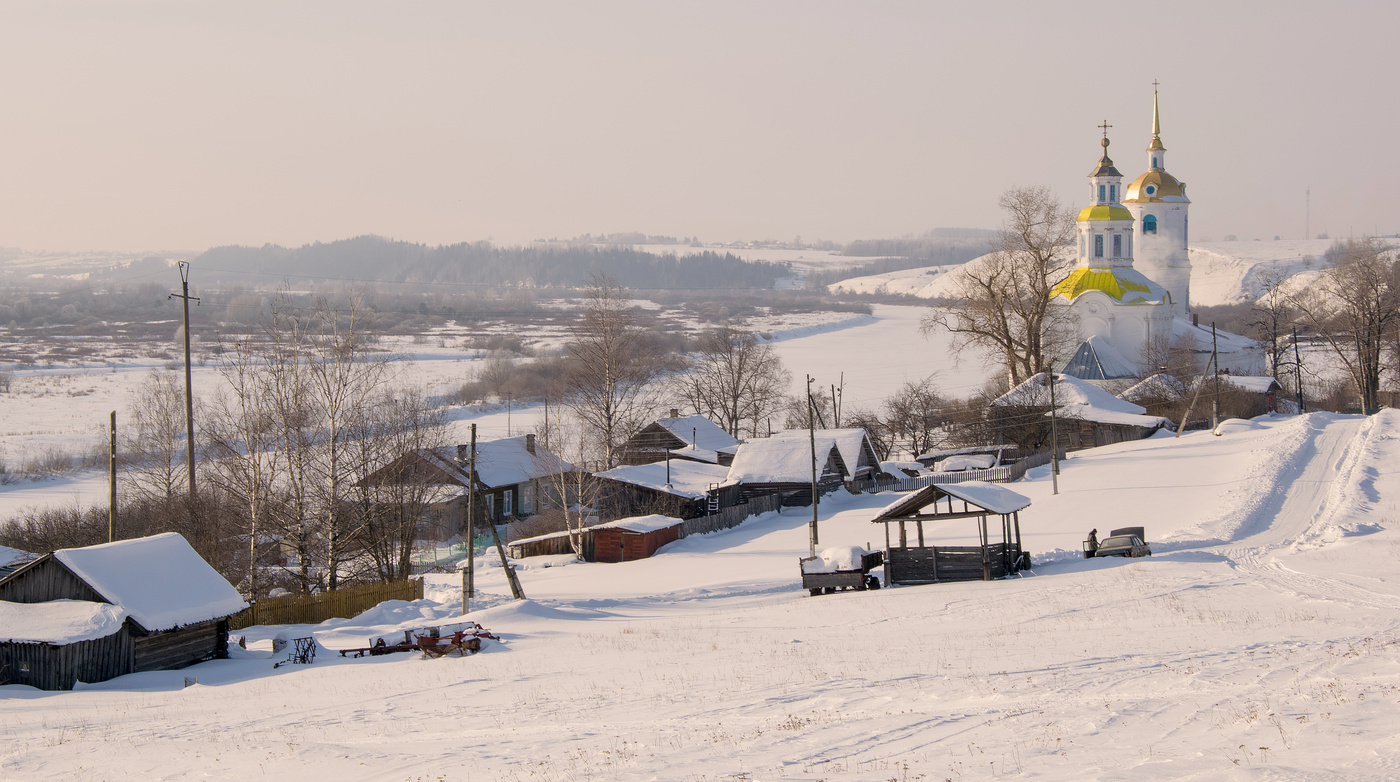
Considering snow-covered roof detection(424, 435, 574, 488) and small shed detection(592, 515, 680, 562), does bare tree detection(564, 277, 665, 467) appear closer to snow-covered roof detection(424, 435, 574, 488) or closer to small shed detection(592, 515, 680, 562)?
snow-covered roof detection(424, 435, 574, 488)

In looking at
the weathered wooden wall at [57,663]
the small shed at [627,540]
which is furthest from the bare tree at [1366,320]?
the weathered wooden wall at [57,663]

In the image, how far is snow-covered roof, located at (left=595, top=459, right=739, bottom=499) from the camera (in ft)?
127

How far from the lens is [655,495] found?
128 ft

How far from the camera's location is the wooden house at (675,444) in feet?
156

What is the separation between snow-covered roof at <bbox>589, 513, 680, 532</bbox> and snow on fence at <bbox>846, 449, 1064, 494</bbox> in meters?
10.8

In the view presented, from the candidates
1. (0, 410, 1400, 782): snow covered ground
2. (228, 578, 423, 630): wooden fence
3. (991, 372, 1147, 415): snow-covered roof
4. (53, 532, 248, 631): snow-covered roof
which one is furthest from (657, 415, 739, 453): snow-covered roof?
(53, 532, 248, 631): snow-covered roof

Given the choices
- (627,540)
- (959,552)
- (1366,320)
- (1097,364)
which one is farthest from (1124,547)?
(1366,320)

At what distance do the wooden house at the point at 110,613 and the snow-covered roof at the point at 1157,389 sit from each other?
4660cm

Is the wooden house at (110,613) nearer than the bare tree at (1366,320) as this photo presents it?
Yes

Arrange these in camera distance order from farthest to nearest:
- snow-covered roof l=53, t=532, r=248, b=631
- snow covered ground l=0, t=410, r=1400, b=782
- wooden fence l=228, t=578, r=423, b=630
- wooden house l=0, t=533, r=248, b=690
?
1. wooden fence l=228, t=578, r=423, b=630
2. snow-covered roof l=53, t=532, r=248, b=631
3. wooden house l=0, t=533, r=248, b=690
4. snow covered ground l=0, t=410, r=1400, b=782

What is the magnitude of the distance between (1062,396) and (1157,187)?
94.3ft

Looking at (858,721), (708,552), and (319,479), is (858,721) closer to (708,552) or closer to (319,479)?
Result: (319,479)

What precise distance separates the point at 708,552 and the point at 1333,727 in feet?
81.7

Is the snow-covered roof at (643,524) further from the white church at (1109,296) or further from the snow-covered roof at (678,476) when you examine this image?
the white church at (1109,296)
